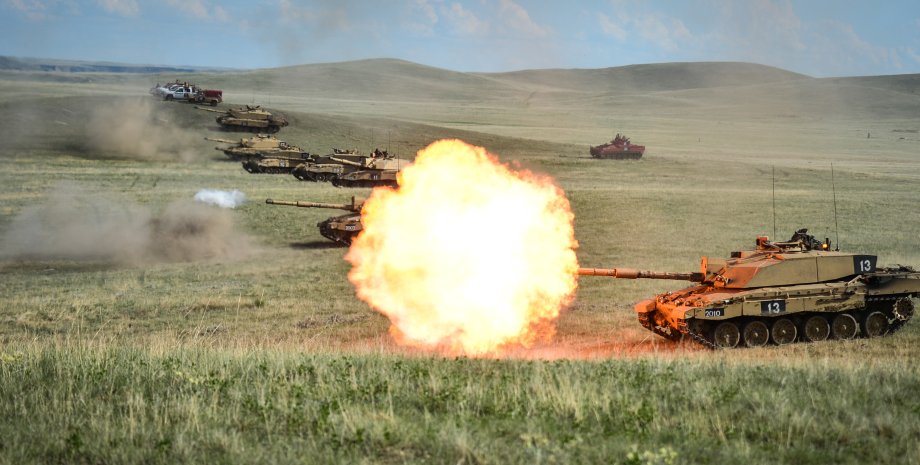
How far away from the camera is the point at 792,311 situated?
65.3 feet

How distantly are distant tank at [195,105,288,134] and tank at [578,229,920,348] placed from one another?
4950cm

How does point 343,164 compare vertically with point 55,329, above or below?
above

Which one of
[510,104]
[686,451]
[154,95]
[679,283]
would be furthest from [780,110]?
[686,451]

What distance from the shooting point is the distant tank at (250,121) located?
6500 cm

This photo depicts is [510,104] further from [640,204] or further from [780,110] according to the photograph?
[640,204]

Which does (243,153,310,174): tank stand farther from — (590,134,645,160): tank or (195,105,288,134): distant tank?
(590,134,645,160): tank

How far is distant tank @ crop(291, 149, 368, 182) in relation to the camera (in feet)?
163

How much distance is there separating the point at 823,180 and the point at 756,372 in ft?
151

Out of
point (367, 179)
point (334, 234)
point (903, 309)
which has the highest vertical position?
point (367, 179)

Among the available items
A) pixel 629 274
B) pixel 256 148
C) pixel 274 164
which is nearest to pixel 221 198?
pixel 274 164

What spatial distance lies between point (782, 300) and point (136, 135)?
171 feet

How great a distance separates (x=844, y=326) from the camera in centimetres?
2062

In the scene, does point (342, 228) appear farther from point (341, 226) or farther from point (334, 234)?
point (334, 234)

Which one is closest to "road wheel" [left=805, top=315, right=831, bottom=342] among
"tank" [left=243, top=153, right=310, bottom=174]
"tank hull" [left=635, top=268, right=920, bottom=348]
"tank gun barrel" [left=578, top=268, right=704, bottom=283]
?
"tank hull" [left=635, top=268, right=920, bottom=348]
